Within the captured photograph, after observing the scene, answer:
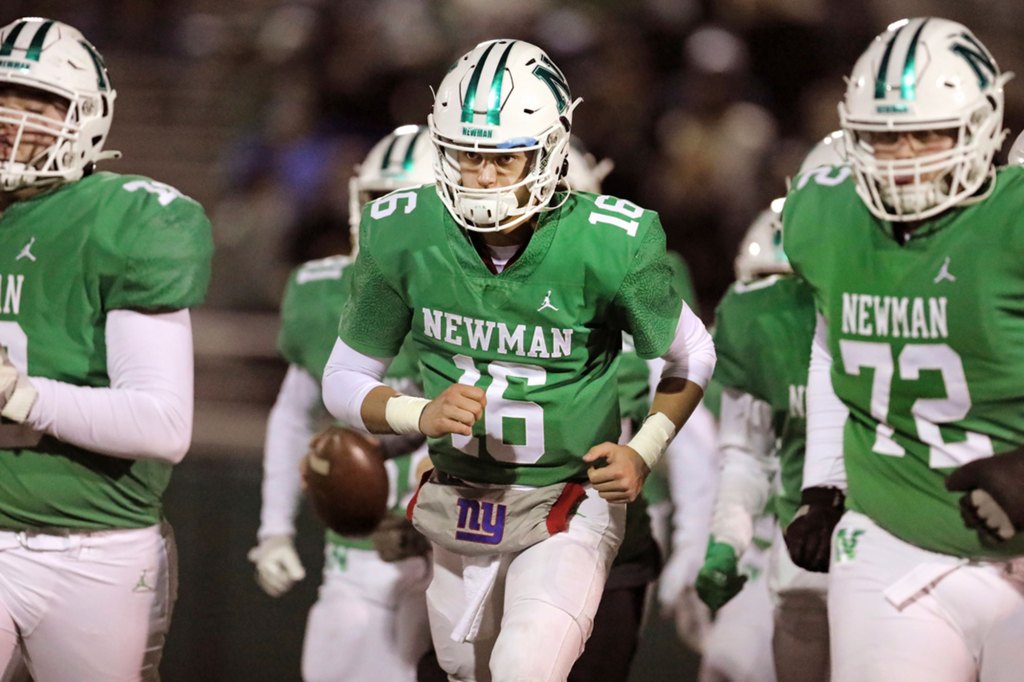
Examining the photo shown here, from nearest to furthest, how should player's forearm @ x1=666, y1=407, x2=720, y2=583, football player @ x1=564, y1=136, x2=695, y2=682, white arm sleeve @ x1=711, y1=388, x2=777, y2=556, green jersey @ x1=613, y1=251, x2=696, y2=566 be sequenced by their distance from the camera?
football player @ x1=564, y1=136, x2=695, y2=682 → green jersey @ x1=613, y1=251, x2=696, y2=566 → white arm sleeve @ x1=711, y1=388, x2=777, y2=556 → player's forearm @ x1=666, y1=407, x2=720, y2=583

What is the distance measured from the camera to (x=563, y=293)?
2.52m

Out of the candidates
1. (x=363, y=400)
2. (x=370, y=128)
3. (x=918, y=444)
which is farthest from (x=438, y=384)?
(x=370, y=128)

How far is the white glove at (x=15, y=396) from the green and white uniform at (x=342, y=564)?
3.88 feet

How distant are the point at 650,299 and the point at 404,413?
1.50 ft

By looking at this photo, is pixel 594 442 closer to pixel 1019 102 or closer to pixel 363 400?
pixel 363 400

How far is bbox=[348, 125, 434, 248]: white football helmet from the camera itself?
3719mm

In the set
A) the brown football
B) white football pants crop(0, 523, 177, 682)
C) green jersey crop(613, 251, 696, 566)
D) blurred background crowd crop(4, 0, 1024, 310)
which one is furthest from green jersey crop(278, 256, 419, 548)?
blurred background crowd crop(4, 0, 1024, 310)

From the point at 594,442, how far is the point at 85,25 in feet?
17.4

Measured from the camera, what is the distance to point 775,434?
3439 mm

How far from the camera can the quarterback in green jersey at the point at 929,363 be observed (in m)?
2.34

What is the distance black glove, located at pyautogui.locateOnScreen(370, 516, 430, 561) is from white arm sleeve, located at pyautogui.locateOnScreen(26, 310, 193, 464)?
1.04 m

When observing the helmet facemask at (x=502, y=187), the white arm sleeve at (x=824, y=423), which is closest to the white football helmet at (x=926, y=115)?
the white arm sleeve at (x=824, y=423)

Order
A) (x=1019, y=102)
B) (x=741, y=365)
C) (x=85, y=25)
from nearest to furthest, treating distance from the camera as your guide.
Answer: (x=741, y=365) < (x=1019, y=102) < (x=85, y=25)

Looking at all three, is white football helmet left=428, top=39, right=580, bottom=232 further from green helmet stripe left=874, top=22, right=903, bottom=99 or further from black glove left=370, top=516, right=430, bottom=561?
black glove left=370, top=516, right=430, bottom=561
